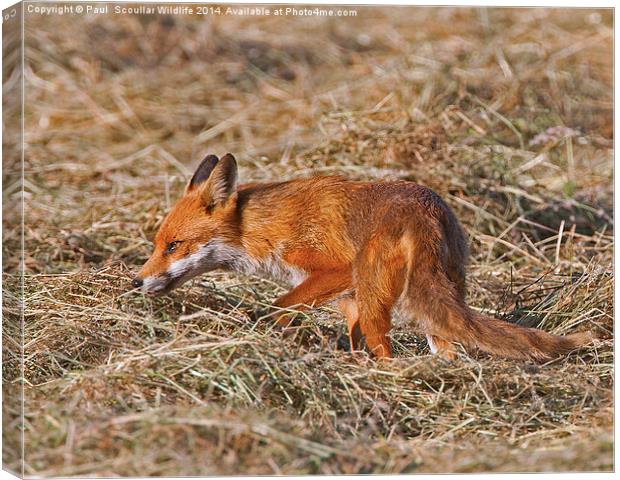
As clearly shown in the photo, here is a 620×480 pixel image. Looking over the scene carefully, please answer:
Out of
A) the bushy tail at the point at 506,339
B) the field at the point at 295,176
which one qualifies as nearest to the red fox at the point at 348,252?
the bushy tail at the point at 506,339

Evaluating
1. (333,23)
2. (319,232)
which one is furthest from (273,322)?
(333,23)

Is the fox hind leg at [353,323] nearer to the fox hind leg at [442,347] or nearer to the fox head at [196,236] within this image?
the fox hind leg at [442,347]

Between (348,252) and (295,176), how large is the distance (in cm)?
330

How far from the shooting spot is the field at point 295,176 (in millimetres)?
5750

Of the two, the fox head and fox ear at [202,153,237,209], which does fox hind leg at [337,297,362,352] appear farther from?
fox ear at [202,153,237,209]

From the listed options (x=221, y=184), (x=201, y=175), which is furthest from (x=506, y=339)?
(x=201, y=175)

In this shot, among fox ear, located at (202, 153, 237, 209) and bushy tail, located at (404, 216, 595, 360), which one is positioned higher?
fox ear, located at (202, 153, 237, 209)

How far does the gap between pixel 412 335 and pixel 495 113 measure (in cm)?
408

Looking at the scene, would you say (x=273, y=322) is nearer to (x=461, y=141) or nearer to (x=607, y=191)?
(x=461, y=141)

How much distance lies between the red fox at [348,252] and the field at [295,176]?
28 centimetres

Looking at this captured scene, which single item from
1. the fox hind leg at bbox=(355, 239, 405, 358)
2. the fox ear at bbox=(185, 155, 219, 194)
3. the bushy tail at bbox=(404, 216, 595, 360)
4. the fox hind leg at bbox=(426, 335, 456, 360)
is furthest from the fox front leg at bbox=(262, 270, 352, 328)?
the fox ear at bbox=(185, 155, 219, 194)

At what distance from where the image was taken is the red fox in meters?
6.56

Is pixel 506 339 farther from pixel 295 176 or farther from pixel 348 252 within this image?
pixel 295 176

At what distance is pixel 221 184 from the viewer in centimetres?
747
